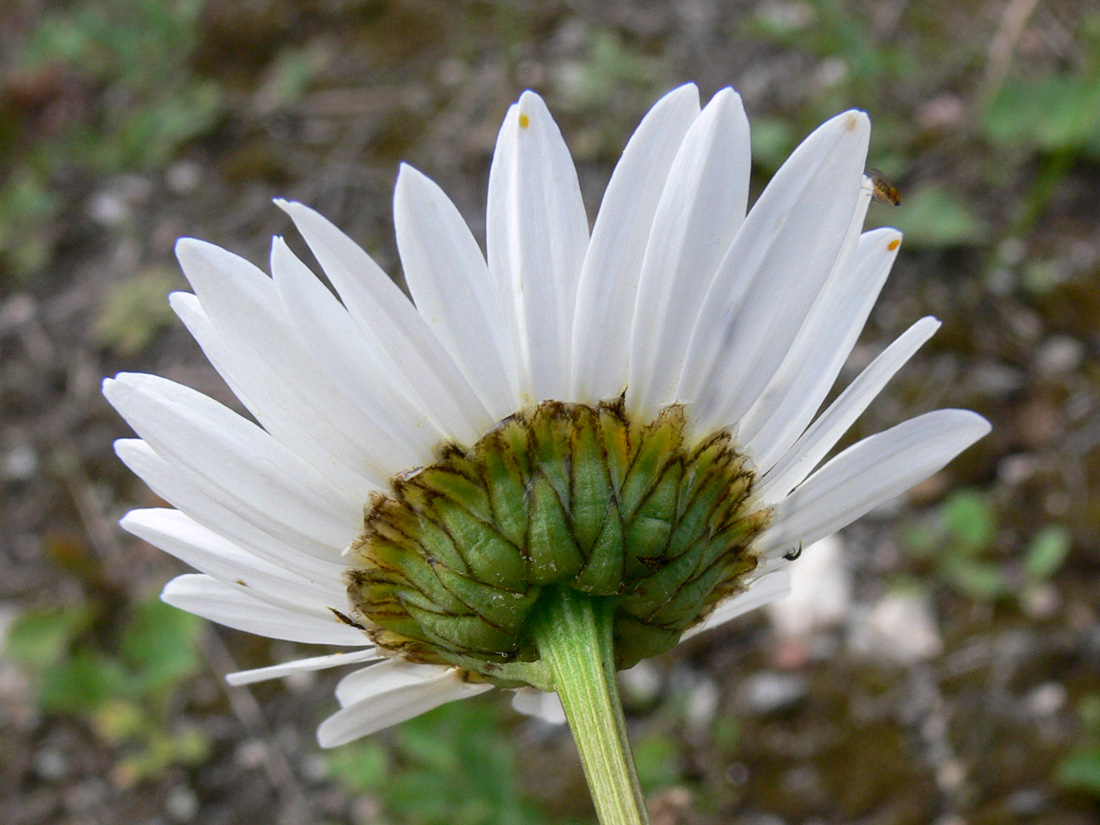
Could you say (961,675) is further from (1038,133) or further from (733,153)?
(733,153)

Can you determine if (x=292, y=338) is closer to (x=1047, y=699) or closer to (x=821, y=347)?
(x=821, y=347)

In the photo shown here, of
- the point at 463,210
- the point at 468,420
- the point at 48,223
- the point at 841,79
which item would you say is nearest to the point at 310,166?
the point at 463,210

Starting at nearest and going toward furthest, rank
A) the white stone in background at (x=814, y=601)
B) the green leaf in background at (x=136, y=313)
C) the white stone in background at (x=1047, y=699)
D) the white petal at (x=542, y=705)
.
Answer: the white petal at (x=542, y=705)
the white stone in background at (x=1047, y=699)
the white stone in background at (x=814, y=601)
the green leaf in background at (x=136, y=313)

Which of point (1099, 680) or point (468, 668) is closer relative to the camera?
point (468, 668)

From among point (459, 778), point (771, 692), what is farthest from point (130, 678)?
point (771, 692)

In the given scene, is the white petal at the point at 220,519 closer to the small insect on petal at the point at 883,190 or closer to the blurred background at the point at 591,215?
the blurred background at the point at 591,215

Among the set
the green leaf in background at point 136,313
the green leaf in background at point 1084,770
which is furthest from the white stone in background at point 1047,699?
the green leaf in background at point 136,313

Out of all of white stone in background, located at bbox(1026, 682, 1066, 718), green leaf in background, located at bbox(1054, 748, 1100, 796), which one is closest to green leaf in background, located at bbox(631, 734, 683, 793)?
green leaf in background, located at bbox(1054, 748, 1100, 796)
